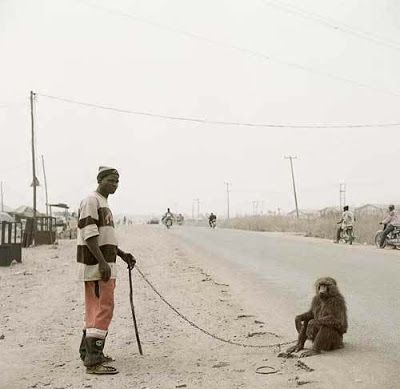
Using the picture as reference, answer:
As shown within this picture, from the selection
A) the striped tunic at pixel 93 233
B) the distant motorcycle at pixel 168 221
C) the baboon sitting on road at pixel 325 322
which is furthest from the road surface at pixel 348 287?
the distant motorcycle at pixel 168 221

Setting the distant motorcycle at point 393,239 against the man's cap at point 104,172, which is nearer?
the man's cap at point 104,172

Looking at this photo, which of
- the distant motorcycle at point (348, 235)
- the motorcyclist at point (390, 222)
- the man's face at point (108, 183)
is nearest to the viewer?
the man's face at point (108, 183)

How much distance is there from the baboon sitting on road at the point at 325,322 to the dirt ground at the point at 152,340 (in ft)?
1.20

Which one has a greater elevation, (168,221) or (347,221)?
(168,221)

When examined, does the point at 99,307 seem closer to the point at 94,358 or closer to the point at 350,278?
the point at 94,358

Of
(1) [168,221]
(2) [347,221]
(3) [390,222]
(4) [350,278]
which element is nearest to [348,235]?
(2) [347,221]

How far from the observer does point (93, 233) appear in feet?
18.0

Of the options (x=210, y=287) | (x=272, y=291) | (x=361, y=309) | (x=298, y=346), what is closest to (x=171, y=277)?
(x=210, y=287)

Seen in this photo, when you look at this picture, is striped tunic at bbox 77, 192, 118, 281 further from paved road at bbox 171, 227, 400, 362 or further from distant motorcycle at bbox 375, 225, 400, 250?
distant motorcycle at bbox 375, 225, 400, 250

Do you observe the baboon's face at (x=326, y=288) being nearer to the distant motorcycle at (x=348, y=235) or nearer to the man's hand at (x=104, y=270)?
the man's hand at (x=104, y=270)

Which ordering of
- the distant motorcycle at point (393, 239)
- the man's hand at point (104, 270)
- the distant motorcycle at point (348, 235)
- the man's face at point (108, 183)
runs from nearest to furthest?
the man's hand at point (104, 270) → the man's face at point (108, 183) → the distant motorcycle at point (393, 239) → the distant motorcycle at point (348, 235)

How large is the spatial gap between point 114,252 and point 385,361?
293cm

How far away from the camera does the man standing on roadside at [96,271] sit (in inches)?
218

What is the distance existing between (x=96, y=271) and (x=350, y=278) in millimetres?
8442
